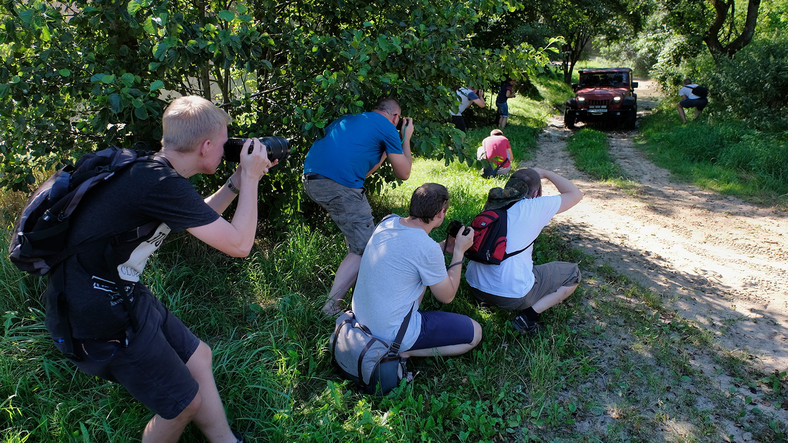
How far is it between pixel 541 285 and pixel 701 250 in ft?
9.82

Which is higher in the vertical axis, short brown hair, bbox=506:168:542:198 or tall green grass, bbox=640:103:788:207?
short brown hair, bbox=506:168:542:198

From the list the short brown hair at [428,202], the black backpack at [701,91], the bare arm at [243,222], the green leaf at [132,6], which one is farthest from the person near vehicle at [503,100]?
the bare arm at [243,222]

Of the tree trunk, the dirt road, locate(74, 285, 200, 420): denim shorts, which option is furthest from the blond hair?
the tree trunk

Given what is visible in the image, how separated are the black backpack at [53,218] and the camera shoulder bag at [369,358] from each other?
1.54m

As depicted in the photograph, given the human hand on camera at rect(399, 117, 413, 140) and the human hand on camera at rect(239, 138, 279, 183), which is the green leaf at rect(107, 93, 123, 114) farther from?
the human hand on camera at rect(399, 117, 413, 140)

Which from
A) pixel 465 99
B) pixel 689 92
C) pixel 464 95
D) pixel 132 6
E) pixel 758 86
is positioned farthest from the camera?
pixel 689 92

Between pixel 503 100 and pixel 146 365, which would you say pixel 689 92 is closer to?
pixel 503 100

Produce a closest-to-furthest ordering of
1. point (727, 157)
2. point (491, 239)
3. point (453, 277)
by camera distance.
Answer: point (453, 277) < point (491, 239) < point (727, 157)

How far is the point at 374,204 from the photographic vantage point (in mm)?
6039

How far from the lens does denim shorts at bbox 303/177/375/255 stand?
3857 millimetres

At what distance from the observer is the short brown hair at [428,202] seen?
3.18 metres

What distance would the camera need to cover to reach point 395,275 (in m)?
3.11

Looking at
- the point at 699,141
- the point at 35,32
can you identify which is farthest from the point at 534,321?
the point at 699,141

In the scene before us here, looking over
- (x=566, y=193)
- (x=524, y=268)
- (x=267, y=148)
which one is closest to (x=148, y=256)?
(x=267, y=148)
